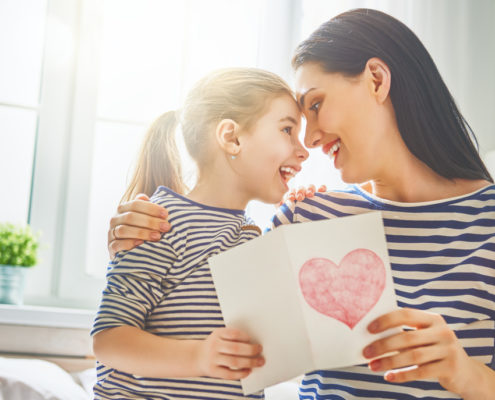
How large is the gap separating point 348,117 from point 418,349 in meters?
0.51

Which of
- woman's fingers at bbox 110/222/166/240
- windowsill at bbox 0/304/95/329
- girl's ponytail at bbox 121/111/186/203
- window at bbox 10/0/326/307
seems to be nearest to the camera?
woman's fingers at bbox 110/222/166/240

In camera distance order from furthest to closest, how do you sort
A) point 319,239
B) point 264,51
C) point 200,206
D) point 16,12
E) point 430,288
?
1. point 16,12
2. point 264,51
3. point 200,206
4. point 430,288
5. point 319,239

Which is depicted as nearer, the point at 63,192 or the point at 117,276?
the point at 117,276

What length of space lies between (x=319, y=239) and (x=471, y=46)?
1710mm

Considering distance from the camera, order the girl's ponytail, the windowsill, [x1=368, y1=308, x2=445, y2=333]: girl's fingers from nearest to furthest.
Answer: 1. [x1=368, y1=308, x2=445, y2=333]: girl's fingers
2. the girl's ponytail
3. the windowsill

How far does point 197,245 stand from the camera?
3.28 ft

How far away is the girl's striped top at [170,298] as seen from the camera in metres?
0.93

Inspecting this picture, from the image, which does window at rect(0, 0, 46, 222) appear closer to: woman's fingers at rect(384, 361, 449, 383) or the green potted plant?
the green potted plant

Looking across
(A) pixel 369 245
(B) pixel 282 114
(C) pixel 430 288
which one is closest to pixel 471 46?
(B) pixel 282 114

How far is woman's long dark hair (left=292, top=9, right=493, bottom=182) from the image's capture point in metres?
1.06

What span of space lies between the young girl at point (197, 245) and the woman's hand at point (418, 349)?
18 cm

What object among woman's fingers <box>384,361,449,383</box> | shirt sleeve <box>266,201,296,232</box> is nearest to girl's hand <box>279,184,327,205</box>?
shirt sleeve <box>266,201,296,232</box>

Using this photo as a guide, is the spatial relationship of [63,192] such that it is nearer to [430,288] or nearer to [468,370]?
[430,288]

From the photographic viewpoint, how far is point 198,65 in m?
2.16
